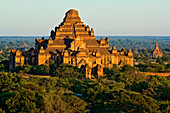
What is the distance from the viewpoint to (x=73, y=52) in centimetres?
7462

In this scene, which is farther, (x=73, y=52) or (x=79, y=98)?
(x=73, y=52)

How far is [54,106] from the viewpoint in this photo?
3797 cm

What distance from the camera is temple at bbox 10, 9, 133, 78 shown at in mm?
72375

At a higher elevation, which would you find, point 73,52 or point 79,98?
point 73,52

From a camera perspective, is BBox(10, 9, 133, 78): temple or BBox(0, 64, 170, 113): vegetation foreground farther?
BBox(10, 9, 133, 78): temple

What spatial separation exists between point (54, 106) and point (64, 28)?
47.9m

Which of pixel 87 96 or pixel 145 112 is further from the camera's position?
pixel 87 96

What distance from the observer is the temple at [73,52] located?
72375 millimetres

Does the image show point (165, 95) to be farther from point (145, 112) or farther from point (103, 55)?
point (103, 55)

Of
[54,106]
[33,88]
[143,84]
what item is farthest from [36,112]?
[143,84]

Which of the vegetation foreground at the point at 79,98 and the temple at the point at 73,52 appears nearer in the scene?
the vegetation foreground at the point at 79,98

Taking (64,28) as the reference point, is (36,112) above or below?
below

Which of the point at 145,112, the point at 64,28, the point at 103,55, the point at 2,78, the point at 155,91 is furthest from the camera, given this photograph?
the point at 64,28

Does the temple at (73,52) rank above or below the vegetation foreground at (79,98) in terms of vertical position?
above
